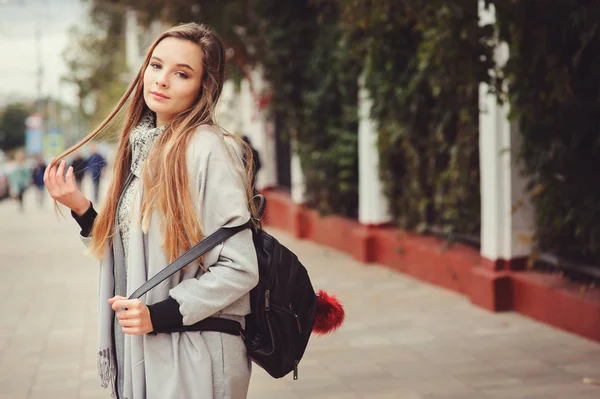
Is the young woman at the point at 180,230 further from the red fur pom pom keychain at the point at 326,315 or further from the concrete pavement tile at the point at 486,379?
the concrete pavement tile at the point at 486,379

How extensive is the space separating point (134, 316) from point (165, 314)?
0.08 metres

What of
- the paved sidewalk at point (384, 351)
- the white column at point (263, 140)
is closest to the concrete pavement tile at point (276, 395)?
the paved sidewalk at point (384, 351)

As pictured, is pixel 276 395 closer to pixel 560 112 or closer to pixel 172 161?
pixel 560 112

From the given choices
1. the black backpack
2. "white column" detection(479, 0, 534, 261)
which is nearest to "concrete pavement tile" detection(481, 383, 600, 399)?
"white column" detection(479, 0, 534, 261)

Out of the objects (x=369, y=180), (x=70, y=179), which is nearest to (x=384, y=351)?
(x=70, y=179)

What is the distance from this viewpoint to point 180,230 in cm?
248

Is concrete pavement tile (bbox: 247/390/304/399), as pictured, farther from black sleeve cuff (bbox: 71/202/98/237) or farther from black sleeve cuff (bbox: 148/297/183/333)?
black sleeve cuff (bbox: 148/297/183/333)

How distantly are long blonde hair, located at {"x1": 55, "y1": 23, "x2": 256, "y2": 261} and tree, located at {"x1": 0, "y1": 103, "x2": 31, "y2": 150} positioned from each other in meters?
109

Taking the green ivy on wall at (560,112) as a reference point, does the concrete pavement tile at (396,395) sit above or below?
below

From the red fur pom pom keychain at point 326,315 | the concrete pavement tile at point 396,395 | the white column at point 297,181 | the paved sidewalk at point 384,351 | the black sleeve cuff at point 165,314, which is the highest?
the black sleeve cuff at point 165,314

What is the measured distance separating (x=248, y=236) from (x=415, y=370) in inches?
140

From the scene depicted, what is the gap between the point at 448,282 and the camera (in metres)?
8.60

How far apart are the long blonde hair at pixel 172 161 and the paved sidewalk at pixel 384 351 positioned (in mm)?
2870

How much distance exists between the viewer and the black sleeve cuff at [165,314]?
8.02 feet
